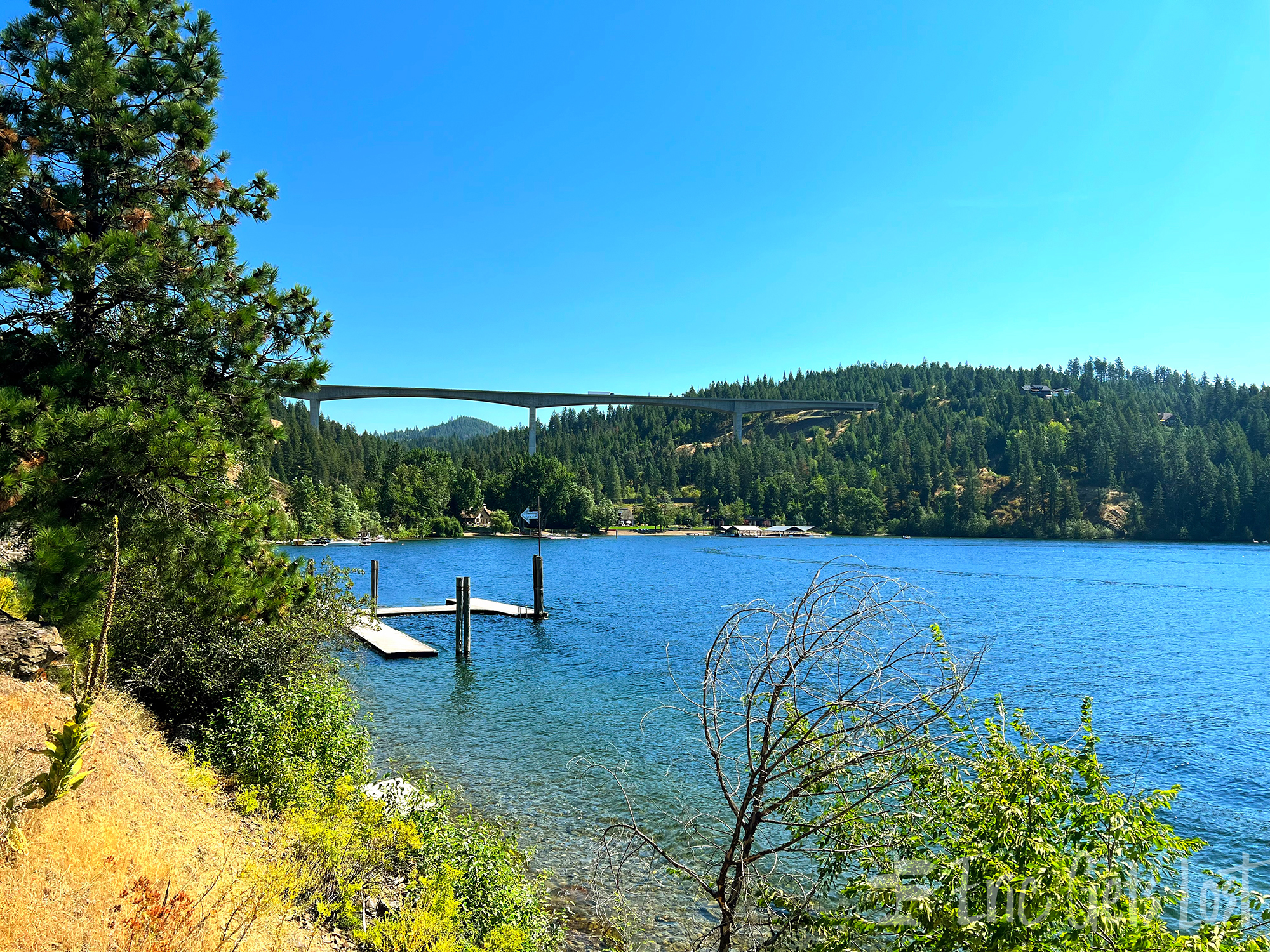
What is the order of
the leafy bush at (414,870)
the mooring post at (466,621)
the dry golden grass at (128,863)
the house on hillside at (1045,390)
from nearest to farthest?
the dry golden grass at (128,863) → the leafy bush at (414,870) → the mooring post at (466,621) → the house on hillside at (1045,390)

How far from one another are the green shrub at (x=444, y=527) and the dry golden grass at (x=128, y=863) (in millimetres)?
107661

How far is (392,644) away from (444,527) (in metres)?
89.9

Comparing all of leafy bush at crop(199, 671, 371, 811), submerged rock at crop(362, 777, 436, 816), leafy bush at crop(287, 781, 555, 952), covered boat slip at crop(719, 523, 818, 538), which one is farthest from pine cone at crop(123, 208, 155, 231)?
covered boat slip at crop(719, 523, 818, 538)

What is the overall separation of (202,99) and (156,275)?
2.87 meters

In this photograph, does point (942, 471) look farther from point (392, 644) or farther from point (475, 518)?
point (392, 644)

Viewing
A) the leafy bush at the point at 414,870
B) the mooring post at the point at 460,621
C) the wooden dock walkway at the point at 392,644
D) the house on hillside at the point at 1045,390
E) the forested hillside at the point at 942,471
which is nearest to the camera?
the leafy bush at the point at 414,870

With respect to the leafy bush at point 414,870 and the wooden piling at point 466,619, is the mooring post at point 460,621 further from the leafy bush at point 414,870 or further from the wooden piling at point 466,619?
the leafy bush at point 414,870

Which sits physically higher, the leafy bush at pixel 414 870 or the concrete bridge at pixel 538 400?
the concrete bridge at pixel 538 400

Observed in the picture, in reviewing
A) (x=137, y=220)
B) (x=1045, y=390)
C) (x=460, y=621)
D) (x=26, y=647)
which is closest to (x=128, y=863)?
(x=26, y=647)

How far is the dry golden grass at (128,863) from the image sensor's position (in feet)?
13.5

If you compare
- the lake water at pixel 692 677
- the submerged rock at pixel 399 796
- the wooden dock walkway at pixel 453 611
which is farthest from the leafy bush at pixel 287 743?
the wooden dock walkway at pixel 453 611

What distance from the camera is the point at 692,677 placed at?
879 inches

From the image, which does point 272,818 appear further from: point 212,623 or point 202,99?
point 202,99

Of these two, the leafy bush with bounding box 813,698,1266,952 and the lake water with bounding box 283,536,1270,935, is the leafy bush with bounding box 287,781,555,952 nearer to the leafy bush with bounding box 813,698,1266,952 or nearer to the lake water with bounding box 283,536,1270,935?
the lake water with bounding box 283,536,1270,935
